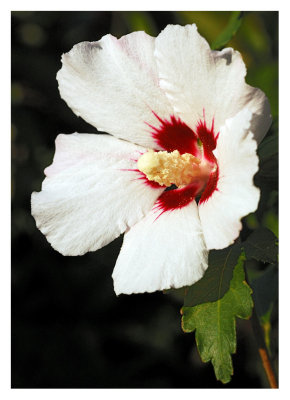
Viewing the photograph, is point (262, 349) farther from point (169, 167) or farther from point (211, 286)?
point (169, 167)

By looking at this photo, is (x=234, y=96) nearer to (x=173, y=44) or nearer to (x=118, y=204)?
(x=173, y=44)

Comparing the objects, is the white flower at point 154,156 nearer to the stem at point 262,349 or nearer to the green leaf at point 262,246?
the green leaf at point 262,246

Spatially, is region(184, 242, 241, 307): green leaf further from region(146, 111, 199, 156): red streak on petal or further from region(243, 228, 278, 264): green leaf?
region(146, 111, 199, 156): red streak on petal

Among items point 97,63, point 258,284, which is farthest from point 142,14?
point 258,284

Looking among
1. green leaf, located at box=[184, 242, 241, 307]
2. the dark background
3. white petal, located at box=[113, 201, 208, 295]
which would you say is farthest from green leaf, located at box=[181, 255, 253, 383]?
the dark background

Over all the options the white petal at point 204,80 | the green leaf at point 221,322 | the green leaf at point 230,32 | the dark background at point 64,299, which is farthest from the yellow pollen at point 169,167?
the dark background at point 64,299

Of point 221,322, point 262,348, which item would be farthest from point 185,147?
point 262,348
